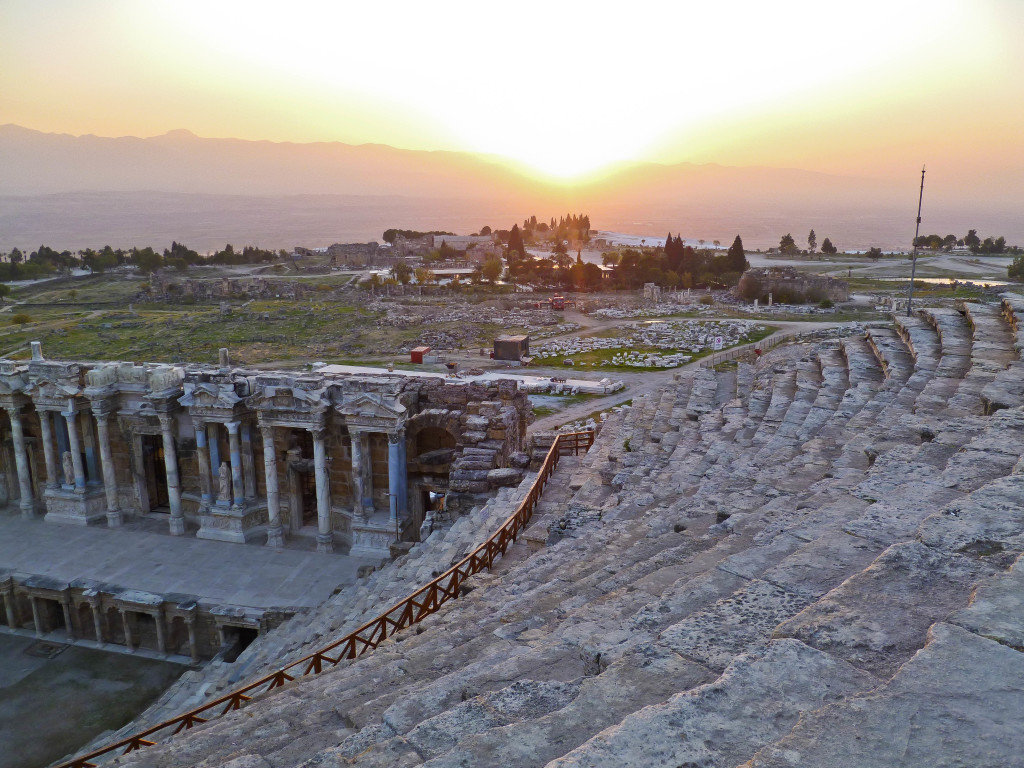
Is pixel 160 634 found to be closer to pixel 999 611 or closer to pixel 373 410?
pixel 373 410

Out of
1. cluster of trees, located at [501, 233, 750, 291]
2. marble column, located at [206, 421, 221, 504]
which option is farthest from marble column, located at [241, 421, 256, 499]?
cluster of trees, located at [501, 233, 750, 291]

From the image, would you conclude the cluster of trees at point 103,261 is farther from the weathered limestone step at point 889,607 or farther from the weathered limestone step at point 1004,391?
the weathered limestone step at point 889,607

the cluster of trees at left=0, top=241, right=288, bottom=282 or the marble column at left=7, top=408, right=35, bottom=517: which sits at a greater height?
the cluster of trees at left=0, top=241, right=288, bottom=282

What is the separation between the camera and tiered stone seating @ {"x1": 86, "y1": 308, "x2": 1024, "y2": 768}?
4289 mm

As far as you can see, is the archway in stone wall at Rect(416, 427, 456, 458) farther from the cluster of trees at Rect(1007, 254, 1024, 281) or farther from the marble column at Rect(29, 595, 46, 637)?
the cluster of trees at Rect(1007, 254, 1024, 281)

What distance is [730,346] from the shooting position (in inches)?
2108

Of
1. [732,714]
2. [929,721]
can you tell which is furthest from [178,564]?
[929,721]

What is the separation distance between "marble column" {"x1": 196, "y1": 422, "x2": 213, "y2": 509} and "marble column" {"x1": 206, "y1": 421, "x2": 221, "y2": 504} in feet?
0.42

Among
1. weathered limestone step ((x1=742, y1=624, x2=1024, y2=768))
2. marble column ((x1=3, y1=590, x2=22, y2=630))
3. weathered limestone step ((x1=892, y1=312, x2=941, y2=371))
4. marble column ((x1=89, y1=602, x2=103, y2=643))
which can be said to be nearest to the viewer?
weathered limestone step ((x1=742, y1=624, x2=1024, y2=768))

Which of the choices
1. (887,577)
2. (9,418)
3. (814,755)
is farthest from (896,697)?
(9,418)

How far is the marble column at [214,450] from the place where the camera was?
73.1 feet

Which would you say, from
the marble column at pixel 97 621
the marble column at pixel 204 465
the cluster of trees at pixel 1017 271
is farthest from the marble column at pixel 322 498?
the cluster of trees at pixel 1017 271

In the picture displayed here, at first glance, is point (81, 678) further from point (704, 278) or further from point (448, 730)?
point (704, 278)

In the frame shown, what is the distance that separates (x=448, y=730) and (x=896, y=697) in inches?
115
